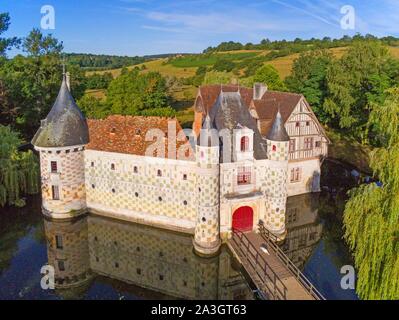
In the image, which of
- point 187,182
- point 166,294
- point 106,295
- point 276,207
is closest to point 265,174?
point 276,207

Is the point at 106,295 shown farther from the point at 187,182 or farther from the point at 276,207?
the point at 276,207

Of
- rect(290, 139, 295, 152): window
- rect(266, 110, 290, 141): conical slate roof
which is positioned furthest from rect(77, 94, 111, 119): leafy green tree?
rect(266, 110, 290, 141): conical slate roof

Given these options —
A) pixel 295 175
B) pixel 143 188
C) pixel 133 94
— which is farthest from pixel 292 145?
pixel 133 94

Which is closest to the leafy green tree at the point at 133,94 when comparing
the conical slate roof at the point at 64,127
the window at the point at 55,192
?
the conical slate roof at the point at 64,127

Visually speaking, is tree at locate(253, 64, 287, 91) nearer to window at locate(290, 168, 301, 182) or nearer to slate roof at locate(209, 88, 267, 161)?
window at locate(290, 168, 301, 182)

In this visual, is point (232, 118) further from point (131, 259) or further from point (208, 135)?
point (131, 259)
